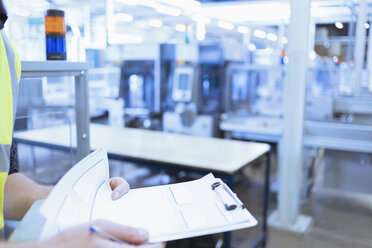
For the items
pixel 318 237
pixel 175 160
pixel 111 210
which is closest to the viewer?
pixel 111 210

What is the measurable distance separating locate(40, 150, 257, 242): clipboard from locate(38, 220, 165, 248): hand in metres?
0.03

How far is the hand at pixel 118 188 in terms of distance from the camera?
80 cm

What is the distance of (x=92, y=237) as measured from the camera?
21.7 inches

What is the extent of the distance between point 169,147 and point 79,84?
124 centimetres

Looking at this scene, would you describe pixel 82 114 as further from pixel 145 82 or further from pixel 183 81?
pixel 145 82

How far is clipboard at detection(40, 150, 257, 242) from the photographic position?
626 millimetres

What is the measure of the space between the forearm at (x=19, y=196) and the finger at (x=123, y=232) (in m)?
0.50

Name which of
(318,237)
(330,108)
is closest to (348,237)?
(318,237)

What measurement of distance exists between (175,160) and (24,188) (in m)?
1.23

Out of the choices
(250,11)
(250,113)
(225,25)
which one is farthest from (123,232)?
(225,25)

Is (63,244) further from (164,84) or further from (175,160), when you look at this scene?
(164,84)

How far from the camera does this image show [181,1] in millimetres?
4359

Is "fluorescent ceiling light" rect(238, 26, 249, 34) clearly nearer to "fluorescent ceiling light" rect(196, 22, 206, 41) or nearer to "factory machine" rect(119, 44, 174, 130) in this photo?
"fluorescent ceiling light" rect(196, 22, 206, 41)

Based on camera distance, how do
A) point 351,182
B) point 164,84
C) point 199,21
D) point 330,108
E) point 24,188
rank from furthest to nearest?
point 164,84 < point 199,21 < point 330,108 < point 351,182 < point 24,188
